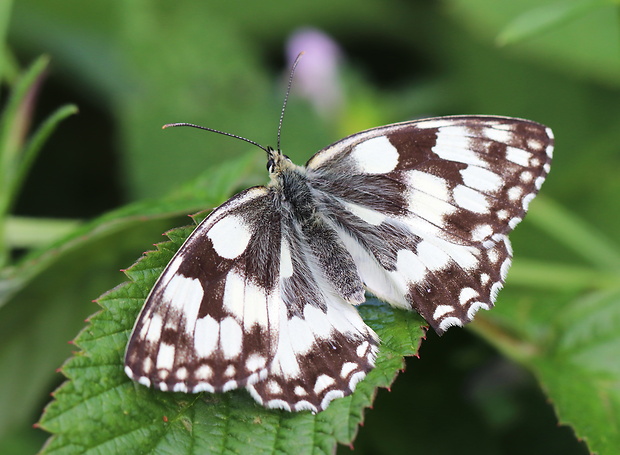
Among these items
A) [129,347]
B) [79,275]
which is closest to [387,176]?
[129,347]

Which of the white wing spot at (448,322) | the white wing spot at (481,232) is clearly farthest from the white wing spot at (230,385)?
the white wing spot at (481,232)

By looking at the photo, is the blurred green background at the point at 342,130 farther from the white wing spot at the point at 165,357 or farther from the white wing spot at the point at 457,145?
the white wing spot at the point at 165,357

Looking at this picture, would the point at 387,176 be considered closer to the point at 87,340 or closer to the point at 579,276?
the point at 87,340

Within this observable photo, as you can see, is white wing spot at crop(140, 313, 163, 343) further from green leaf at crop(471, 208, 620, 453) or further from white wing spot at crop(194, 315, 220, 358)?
green leaf at crop(471, 208, 620, 453)

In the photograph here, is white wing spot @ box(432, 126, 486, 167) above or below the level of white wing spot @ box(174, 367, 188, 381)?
above

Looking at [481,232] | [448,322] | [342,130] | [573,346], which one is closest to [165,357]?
[448,322]

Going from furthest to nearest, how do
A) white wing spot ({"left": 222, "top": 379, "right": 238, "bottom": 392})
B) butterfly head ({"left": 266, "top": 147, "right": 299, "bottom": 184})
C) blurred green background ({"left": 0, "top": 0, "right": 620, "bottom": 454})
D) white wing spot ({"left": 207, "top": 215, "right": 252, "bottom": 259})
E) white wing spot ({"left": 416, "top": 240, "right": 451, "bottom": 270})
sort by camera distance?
blurred green background ({"left": 0, "top": 0, "right": 620, "bottom": 454}) → butterfly head ({"left": 266, "top": 147, "right": 299, "bottom": 184}) → white wing spot ({"left": 416, "top": 240, "right": 451, "bottom": 270}) → white wing spot ({"left": 207, "top": 215, "right": 252, "bottom": 259}) → white wing spot ({"left": 222, "top": 379, "right": 238, "bottom": 392})

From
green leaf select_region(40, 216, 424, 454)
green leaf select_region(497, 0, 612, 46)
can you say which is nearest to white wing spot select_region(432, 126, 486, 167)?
green leaf select_region(497, 0, 612, 46)
